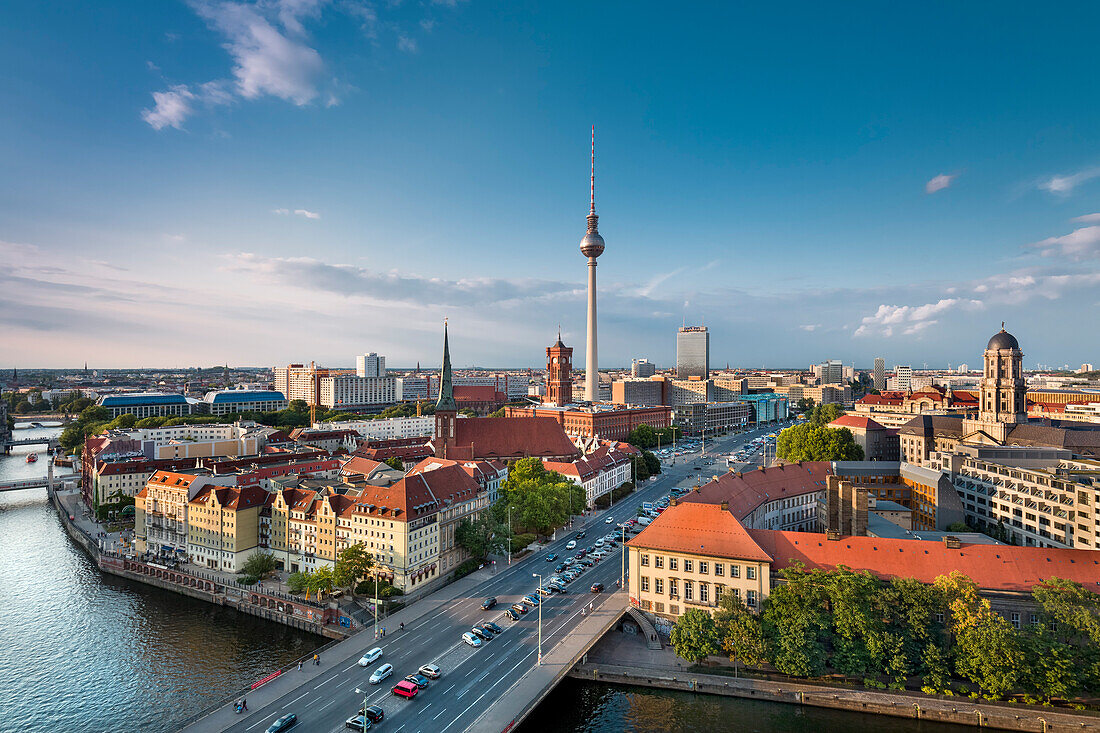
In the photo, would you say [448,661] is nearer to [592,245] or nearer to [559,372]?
[559,372]

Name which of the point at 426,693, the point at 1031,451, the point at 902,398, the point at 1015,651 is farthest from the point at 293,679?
the point at 902,398

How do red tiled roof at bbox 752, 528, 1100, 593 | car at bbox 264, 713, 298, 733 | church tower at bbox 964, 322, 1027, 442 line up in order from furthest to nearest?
church tower at bbox 964, 322, 1027, 442
red tiled roof at bbox 752, 528, 1100, 593
car at bbox 264, 713, 298, 733

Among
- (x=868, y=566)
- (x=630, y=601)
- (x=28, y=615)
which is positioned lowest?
(x=28, y=615)

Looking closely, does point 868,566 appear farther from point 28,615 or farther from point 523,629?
point 28,615

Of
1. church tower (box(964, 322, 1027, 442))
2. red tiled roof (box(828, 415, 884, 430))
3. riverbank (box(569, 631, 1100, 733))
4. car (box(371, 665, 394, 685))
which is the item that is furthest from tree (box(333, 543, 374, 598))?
church tower (box(964, 322, 1027, 442))

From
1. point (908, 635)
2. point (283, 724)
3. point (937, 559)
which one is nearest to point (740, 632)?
point (908, 635)

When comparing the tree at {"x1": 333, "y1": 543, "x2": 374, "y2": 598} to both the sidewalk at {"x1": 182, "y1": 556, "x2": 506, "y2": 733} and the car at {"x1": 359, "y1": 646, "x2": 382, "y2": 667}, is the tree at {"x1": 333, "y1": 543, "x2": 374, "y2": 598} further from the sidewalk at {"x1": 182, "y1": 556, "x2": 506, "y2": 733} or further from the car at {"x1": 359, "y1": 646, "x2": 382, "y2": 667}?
the car at {"x1": 359, "y1": 646, "x2": 382, "y2": 667}

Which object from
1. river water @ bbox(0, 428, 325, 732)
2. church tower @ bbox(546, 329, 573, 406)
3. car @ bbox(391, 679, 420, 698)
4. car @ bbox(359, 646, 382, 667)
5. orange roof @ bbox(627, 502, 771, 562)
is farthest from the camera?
church tower @ bbox(546, 329, 573, 406)
